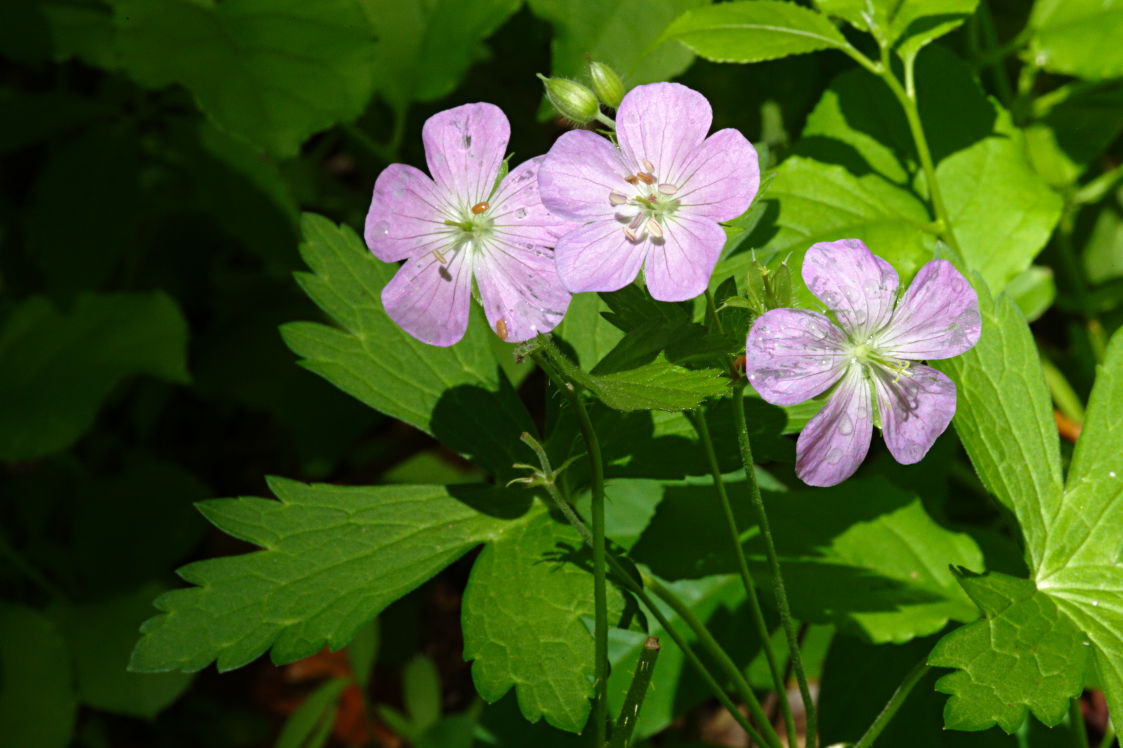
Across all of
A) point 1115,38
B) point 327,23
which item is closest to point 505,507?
point 327,23

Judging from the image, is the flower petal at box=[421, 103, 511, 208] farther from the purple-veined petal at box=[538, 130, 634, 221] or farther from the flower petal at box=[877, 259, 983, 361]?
the flower petal at box=[877, 259, 983, 361]

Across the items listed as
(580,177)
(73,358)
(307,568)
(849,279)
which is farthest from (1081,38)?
(73,358)

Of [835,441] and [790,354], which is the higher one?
[790,354]

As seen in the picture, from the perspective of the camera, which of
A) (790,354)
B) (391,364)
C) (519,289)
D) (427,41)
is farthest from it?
(427,41)

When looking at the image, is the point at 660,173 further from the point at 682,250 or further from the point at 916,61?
the point at 916,61

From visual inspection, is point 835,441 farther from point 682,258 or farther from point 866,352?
point 682,258

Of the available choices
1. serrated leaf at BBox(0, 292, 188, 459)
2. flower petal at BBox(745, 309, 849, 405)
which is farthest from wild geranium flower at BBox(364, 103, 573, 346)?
serrated leaf at BBox(0, 292, 188, 459)

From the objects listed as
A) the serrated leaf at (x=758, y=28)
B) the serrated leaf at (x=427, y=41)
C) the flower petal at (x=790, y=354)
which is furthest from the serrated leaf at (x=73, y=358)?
the flower petal at (x=790, y=354)
